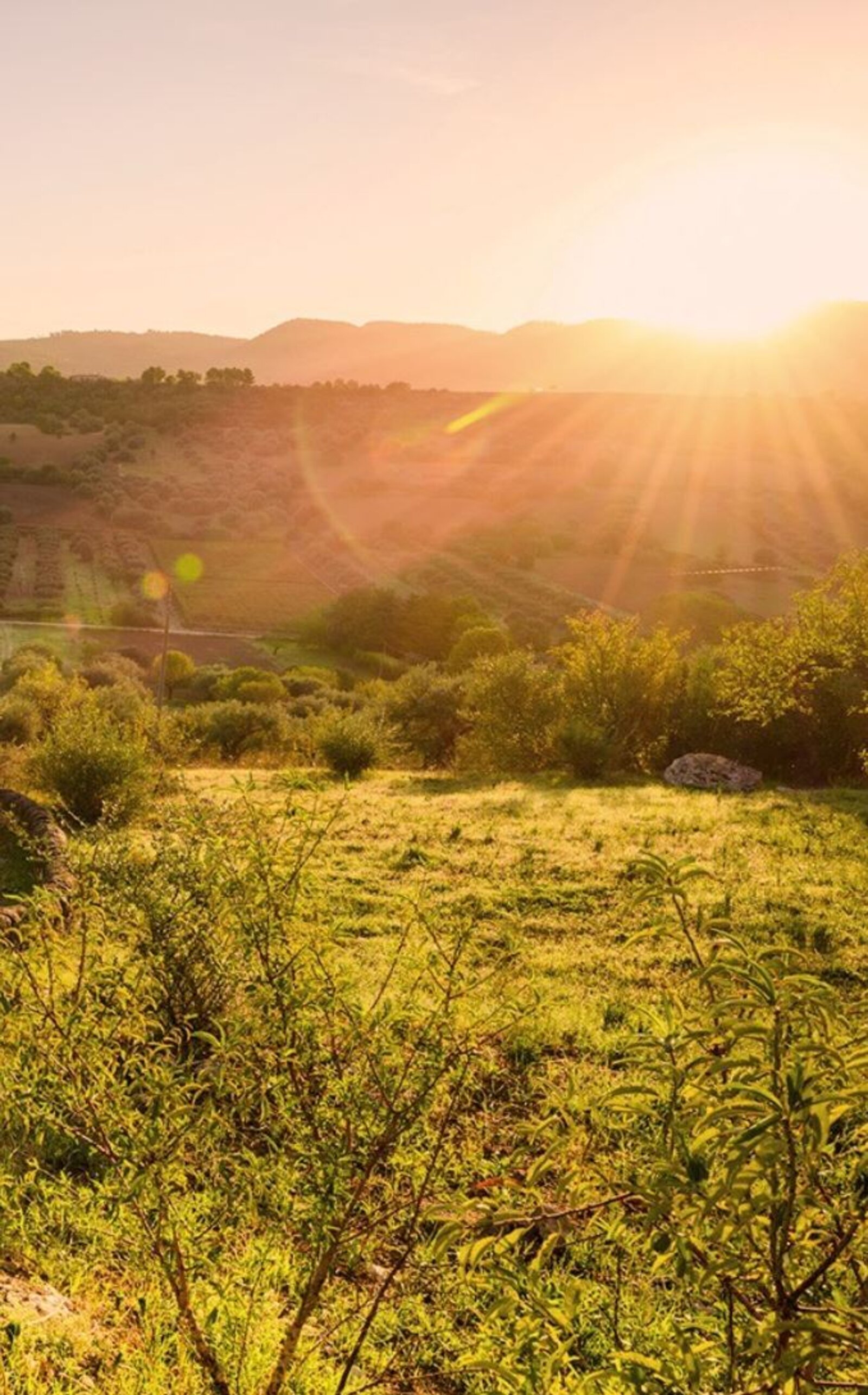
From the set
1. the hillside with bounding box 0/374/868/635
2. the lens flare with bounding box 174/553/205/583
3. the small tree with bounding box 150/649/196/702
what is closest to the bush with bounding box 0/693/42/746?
the small tree with bounding box 150/649/196/702

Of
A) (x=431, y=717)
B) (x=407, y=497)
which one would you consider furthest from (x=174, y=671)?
(x=407, y=497)

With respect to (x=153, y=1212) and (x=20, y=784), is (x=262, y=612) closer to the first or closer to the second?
(x=20, y=784)

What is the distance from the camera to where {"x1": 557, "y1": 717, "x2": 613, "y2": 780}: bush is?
27938 mm

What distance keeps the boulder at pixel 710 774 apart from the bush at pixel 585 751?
6.21 feet

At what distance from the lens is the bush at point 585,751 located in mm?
27938

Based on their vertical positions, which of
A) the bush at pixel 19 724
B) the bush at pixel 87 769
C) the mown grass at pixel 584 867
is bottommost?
the bush at pixel 19 724

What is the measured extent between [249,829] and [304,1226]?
178 cm

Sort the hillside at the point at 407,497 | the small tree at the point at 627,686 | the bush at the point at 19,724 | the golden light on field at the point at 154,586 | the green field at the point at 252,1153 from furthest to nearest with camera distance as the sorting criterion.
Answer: the hillside at the point at 407,497
the golden light on field at the point at 154,586
the bush at the point at 19,724
the small tree at the point at 627,686
the green field at the point at 252,1153

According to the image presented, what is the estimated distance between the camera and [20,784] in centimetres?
2206

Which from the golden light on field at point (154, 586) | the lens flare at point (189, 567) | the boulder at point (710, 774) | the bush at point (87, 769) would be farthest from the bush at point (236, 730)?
the lens flare at point (189, 567)

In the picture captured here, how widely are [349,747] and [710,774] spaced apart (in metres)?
9.93

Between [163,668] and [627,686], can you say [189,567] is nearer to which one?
[163,668]

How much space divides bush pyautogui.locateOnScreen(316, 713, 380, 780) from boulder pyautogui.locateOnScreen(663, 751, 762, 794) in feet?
26.9

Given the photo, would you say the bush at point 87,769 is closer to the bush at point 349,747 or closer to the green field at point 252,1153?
the bush at point 349,747
